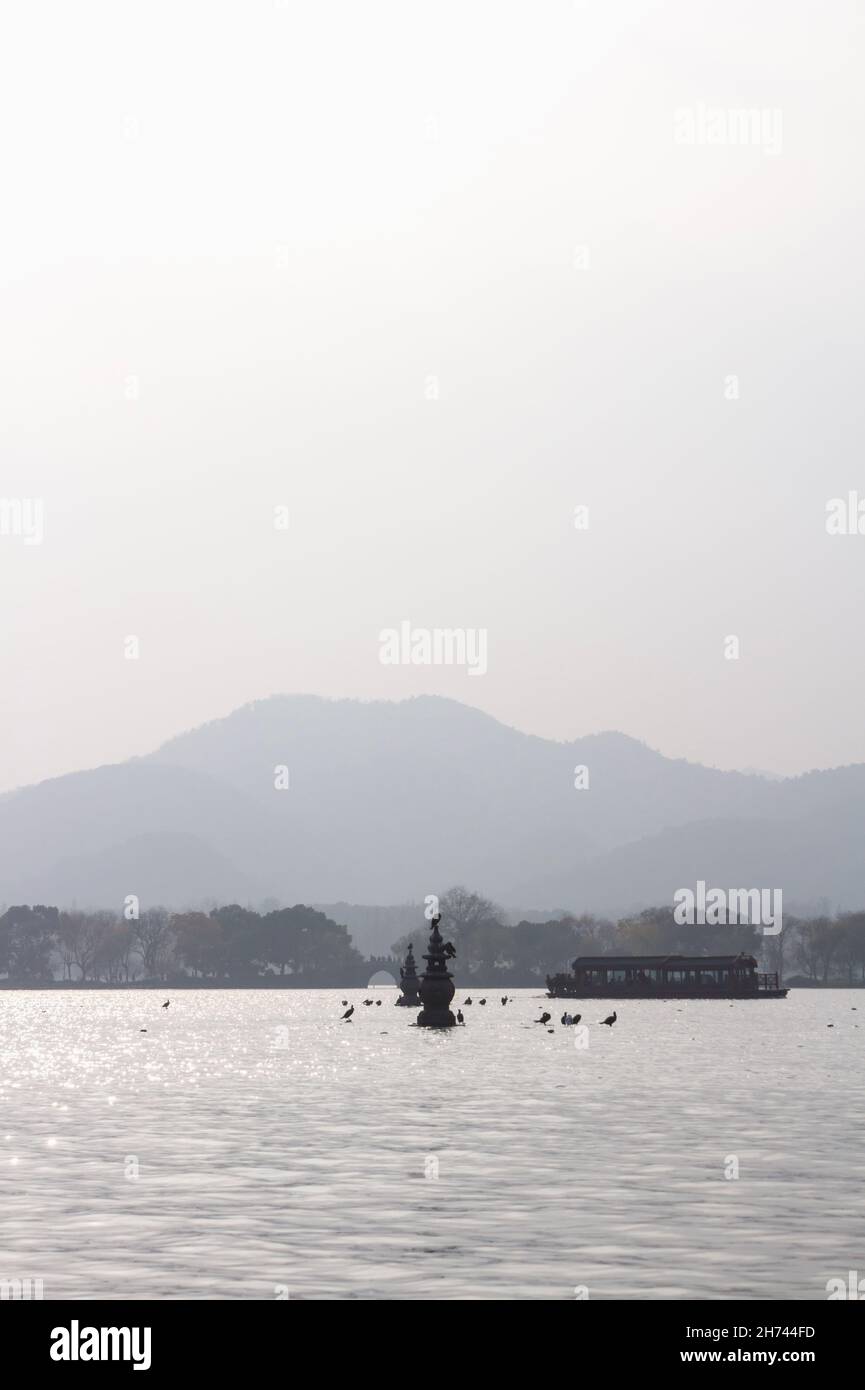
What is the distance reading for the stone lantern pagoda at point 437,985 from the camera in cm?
10981

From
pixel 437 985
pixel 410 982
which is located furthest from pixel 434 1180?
pixel 410 982

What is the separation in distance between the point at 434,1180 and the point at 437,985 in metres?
78.6

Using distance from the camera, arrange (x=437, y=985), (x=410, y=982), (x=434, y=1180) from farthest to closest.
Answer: (x=410, y=982) < (x=437, y=985) < (x=434, y=1180)

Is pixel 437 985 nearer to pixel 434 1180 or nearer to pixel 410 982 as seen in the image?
pixel 410 982

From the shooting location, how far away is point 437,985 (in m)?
117

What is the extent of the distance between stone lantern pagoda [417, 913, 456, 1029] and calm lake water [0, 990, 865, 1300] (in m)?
22.0

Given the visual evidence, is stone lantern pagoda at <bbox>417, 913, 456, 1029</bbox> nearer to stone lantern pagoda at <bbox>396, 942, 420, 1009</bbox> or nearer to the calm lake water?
the calm lake water

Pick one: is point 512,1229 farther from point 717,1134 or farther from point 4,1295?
point 717,1134

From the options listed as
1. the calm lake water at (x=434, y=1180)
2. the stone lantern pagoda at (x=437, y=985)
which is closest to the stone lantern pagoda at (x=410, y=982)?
the stone lantern pagoda at (x=437, y=985)

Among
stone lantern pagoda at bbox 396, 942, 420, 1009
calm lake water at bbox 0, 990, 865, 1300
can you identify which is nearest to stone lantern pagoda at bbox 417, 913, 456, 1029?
calm lake water at bbox 0, 990, 865, 1300

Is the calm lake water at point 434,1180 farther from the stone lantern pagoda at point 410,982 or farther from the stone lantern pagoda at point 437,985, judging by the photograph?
the stone lantern pagoda at point 410,982

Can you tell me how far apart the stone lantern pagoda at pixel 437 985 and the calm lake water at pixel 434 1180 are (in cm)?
2204

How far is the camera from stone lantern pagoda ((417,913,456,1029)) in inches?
4323
